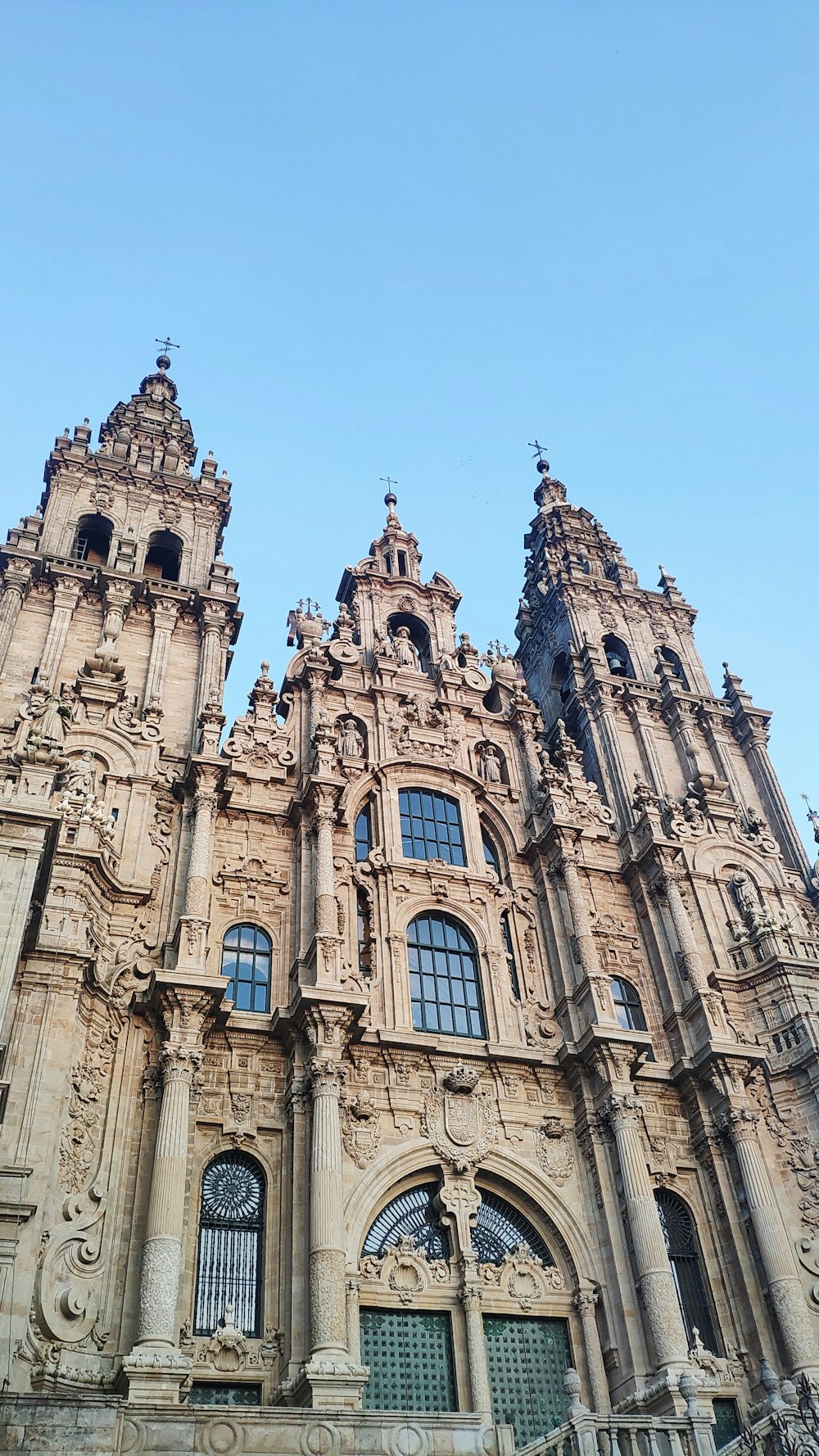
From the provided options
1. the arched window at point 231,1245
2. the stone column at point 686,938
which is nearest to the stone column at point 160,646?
the arched window at point 231,1245

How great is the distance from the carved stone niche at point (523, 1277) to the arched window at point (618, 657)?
19345mm

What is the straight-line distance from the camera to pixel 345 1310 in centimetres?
1836

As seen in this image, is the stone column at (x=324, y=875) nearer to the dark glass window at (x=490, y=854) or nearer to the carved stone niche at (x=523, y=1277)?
the dark glass window at (x=490, y=854)

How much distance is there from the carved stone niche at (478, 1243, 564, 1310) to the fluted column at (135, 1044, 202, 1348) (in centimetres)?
590

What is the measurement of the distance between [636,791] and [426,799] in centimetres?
569

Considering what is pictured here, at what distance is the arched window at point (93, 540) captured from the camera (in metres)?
32.1

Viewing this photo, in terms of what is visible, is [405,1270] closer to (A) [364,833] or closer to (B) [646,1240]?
(B) [646,1240]

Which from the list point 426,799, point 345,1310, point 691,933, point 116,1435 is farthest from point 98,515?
point 116,1435

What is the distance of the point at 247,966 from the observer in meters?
23.0

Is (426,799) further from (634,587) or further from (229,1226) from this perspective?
(634,587)

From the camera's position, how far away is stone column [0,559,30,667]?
27.0 m

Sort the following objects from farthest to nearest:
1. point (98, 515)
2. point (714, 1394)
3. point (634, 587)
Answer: point (634, 587) → point (98, 515) → point (714, 1394)

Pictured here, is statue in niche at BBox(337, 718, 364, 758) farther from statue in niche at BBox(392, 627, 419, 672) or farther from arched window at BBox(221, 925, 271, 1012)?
arched window at BBox(221, 925, 271, 1012)

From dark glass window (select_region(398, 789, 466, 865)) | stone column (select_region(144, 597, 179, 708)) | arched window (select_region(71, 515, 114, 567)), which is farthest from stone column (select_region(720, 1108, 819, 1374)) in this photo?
arched window (select_region(71, 515, 114, 567))
